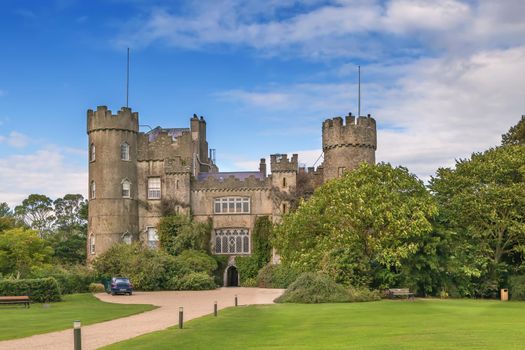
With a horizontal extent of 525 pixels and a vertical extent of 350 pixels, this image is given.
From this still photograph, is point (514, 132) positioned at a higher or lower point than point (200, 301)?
higher

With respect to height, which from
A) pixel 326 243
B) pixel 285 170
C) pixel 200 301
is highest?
pixel 285 170

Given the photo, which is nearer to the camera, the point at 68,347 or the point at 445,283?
the point at 68,347

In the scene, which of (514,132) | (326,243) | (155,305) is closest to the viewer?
(155,305)

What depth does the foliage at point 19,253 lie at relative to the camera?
1877 inches

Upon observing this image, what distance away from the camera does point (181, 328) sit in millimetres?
20172

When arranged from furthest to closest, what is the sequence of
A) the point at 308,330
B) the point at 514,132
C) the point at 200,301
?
the point at 514,132
the point at 200,301
the point at 308,330

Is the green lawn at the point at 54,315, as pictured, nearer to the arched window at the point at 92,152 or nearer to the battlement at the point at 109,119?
the arched window at the point at 92,152

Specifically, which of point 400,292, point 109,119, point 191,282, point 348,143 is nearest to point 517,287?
point 400,292

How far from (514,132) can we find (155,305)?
108 ft

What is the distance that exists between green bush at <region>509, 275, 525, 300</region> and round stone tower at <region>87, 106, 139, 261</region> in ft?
99.8

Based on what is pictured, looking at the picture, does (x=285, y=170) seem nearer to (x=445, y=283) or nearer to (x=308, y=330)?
(x=445, y=283)

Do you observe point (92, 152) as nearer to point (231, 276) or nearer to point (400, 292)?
point (231, 276)

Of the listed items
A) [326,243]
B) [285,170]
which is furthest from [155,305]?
[285,170]

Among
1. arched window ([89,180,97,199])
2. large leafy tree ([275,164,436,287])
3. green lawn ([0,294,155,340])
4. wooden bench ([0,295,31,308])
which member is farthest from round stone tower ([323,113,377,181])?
wooden bench ([0,295,31,308])
